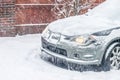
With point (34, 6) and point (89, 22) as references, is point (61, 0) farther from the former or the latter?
point (89, 22)

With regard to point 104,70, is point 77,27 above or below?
above

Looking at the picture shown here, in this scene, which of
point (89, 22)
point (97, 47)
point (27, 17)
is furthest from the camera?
point (27, 17)

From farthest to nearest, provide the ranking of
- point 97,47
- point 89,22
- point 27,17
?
point 27,17 → point 89,22 → point 97,47

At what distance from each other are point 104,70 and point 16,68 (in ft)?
6.22

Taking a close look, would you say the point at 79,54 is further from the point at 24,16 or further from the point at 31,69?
the point at 24,16

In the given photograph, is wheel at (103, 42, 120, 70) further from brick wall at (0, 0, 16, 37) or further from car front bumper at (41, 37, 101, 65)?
brick wall at (0, 0, 16, 37)

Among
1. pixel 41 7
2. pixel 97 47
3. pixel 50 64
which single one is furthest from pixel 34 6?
pixel 97 47

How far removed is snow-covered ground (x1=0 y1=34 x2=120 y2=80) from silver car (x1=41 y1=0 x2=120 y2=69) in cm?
24

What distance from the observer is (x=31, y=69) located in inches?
314

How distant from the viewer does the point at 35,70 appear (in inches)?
311

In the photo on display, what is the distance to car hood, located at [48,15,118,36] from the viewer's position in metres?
8.02

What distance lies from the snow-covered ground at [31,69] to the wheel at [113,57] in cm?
13

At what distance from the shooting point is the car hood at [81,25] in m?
8.02

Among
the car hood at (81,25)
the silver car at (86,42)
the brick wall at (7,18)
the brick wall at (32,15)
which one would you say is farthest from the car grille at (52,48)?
the brick wall at (32,15)
